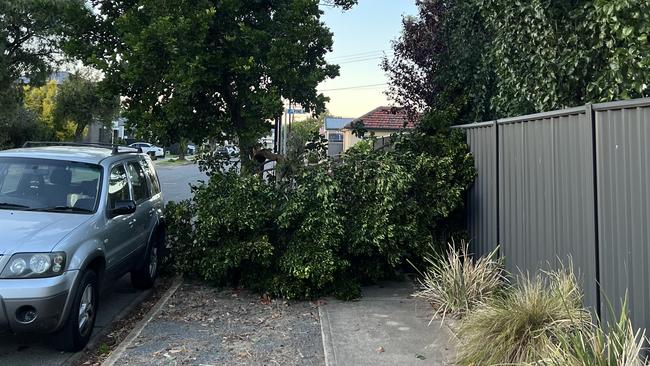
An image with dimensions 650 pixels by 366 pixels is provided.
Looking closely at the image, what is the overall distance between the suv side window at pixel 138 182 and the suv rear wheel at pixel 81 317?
1.72 meters

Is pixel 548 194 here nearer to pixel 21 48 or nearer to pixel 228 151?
pixel 228 151

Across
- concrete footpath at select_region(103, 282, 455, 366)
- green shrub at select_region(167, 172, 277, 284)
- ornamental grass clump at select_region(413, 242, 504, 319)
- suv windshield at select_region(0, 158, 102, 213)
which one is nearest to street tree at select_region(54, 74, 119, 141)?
green shrub at select_region(167, 172, 277, 284)

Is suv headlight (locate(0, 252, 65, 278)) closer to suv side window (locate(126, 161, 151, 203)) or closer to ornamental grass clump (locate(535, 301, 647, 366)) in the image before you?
suv side window (locate(126, 161, 151, 203))

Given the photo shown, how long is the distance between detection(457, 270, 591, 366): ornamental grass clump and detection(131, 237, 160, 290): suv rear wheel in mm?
4200

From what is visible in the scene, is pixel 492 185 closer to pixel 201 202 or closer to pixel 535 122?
pixel 535 122

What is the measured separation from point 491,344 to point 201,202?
12.8 feet

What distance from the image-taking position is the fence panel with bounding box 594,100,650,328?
144 inches

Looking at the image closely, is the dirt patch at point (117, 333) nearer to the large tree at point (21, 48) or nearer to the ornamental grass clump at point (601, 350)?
the ornamental grass clump at point (601, 350)

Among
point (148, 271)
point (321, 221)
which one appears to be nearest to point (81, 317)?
point (148, 271)

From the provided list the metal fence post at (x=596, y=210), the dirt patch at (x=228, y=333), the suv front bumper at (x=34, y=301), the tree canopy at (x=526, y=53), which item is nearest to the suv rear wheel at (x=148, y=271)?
the dirt patch at (x=228, y=333)

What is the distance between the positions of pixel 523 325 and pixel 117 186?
4.40 metres

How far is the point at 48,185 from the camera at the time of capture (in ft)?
18.5

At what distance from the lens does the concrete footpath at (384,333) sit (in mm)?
4633

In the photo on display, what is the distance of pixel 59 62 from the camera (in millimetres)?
19312
